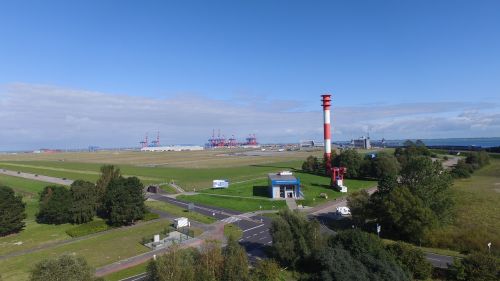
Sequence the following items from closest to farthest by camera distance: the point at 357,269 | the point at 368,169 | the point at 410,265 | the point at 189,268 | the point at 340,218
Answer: the point at 189,268 < the point at 357,269 < the point at 410,265 < the point at 340,218 < the point at 368,169

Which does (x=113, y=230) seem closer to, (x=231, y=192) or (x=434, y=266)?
(x=231, y=192)

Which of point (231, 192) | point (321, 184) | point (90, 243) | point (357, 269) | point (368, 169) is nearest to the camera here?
point (357, 269)

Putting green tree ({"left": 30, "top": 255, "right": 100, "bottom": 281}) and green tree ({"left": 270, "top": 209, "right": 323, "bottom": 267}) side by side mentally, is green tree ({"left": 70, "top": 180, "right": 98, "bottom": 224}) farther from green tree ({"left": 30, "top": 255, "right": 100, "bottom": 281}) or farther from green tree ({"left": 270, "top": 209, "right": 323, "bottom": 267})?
green tree ({"left": 270, "top": 209, "right": 323, "bottom": 267})

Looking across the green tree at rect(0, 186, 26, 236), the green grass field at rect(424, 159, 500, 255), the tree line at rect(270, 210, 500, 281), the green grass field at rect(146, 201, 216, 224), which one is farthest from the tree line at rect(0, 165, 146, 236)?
the green grass field at rect(424, 159, 500, 255)

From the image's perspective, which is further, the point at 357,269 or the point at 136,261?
the point at 136,261

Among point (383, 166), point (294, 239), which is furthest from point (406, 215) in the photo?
point (383, 166)

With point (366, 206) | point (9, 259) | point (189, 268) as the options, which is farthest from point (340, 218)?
point (9, 259)

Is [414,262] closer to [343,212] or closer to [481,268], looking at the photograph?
[481,268]

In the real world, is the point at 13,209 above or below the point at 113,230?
above
